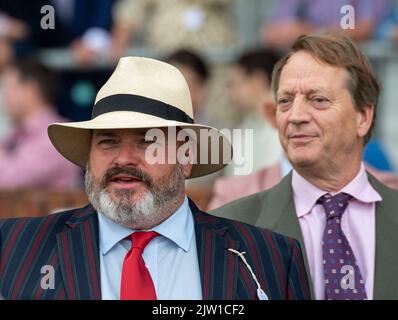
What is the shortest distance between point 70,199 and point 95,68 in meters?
2.39

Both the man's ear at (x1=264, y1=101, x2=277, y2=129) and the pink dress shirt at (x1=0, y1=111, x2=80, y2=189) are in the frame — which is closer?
the man's ear at (x1=264, y1=101, x2=277, y2=129)

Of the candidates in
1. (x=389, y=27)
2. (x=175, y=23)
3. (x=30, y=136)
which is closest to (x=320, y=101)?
(x=30, y=136)

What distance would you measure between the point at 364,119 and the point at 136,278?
141 cm

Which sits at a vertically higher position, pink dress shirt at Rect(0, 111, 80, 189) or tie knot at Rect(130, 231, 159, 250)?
pink dress shirt at Rect(0, 111, 80, 189)

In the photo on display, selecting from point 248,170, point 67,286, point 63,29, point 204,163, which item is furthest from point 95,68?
point 67,286

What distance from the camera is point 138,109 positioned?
14.9 ft

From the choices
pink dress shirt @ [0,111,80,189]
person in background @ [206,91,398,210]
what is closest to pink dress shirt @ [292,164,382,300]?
person in background @ [206,91,398,210]

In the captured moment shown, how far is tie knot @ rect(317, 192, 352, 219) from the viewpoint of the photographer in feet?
16.6

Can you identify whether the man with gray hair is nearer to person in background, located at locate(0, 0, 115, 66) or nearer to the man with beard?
the man with beard

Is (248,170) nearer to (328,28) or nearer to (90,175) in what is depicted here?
(328,28)

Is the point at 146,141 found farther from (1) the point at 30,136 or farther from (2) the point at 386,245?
(1) the point at 30,136

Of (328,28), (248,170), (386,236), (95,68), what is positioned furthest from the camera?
(95,68)

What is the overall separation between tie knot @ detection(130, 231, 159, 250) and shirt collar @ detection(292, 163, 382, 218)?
0.85 m

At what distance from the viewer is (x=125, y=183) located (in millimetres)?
4453
